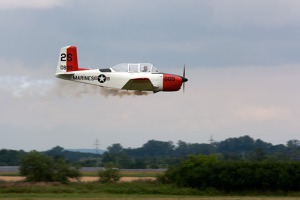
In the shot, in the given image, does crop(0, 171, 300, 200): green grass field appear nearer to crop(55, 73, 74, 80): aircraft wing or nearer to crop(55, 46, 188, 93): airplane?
crop(55, 46, 188, 93): airplane

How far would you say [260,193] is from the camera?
62656 millimetres

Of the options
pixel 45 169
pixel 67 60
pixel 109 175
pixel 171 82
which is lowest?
pixel 109 175

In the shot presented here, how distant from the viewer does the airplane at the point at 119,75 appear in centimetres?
4766

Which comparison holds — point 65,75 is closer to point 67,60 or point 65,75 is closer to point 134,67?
point 67,60

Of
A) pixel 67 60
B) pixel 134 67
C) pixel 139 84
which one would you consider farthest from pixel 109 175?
pixel 134 67

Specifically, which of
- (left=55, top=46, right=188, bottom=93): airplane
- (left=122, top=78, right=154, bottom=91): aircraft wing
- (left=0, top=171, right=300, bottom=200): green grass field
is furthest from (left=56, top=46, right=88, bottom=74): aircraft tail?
(left=0, top=171, right=300, bottom=200): green grass field

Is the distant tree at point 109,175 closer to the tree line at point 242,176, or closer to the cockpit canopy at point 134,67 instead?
the tree line at point 242,176

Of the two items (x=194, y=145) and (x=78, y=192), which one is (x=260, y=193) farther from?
(x=194, y=145)

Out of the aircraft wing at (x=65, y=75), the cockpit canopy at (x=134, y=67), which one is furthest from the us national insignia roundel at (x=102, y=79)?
the aircraft wing at (x=65, y=75)

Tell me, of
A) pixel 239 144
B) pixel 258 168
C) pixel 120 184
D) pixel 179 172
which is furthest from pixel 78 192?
pixel 239 144

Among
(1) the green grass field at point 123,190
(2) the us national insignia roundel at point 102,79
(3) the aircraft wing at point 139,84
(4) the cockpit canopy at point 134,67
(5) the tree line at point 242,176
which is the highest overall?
(4) the cockpit canopy at point 134,67

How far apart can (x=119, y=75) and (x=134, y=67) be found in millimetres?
1309

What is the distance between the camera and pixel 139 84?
4812cm

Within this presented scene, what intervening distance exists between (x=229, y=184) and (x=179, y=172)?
6.00 m
